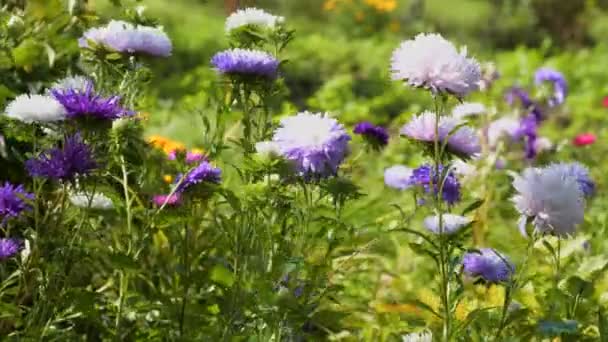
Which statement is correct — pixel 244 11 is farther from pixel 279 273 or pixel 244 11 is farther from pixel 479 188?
pixel 479 188

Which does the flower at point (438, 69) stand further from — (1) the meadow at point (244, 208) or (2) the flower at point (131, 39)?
(2) the flower at point (131, 39)

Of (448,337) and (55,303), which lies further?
(55,303)

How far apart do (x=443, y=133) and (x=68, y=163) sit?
0.51 metres

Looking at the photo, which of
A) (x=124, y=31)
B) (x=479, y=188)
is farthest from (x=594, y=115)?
(x=124, y=31)

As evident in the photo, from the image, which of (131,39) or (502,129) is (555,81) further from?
(131,39)

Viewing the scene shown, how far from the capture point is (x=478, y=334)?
139cm

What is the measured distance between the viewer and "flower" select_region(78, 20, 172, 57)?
143cm

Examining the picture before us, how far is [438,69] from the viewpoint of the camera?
114cm

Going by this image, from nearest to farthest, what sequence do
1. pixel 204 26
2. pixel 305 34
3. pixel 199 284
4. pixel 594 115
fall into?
pixel 199 284 → pixel 594 115 → pixel 204 26 → pixel 305 34

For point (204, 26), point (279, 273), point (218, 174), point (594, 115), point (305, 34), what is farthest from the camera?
point (305, 34)

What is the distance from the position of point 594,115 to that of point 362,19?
14.4ft

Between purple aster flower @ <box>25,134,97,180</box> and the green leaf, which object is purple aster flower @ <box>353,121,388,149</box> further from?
purple aster flower @ <box>25,134,97,180</box>

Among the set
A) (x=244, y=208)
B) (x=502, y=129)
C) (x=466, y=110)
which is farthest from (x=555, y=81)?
(x=244, y=208)

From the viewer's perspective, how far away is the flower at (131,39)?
1.43 metres
